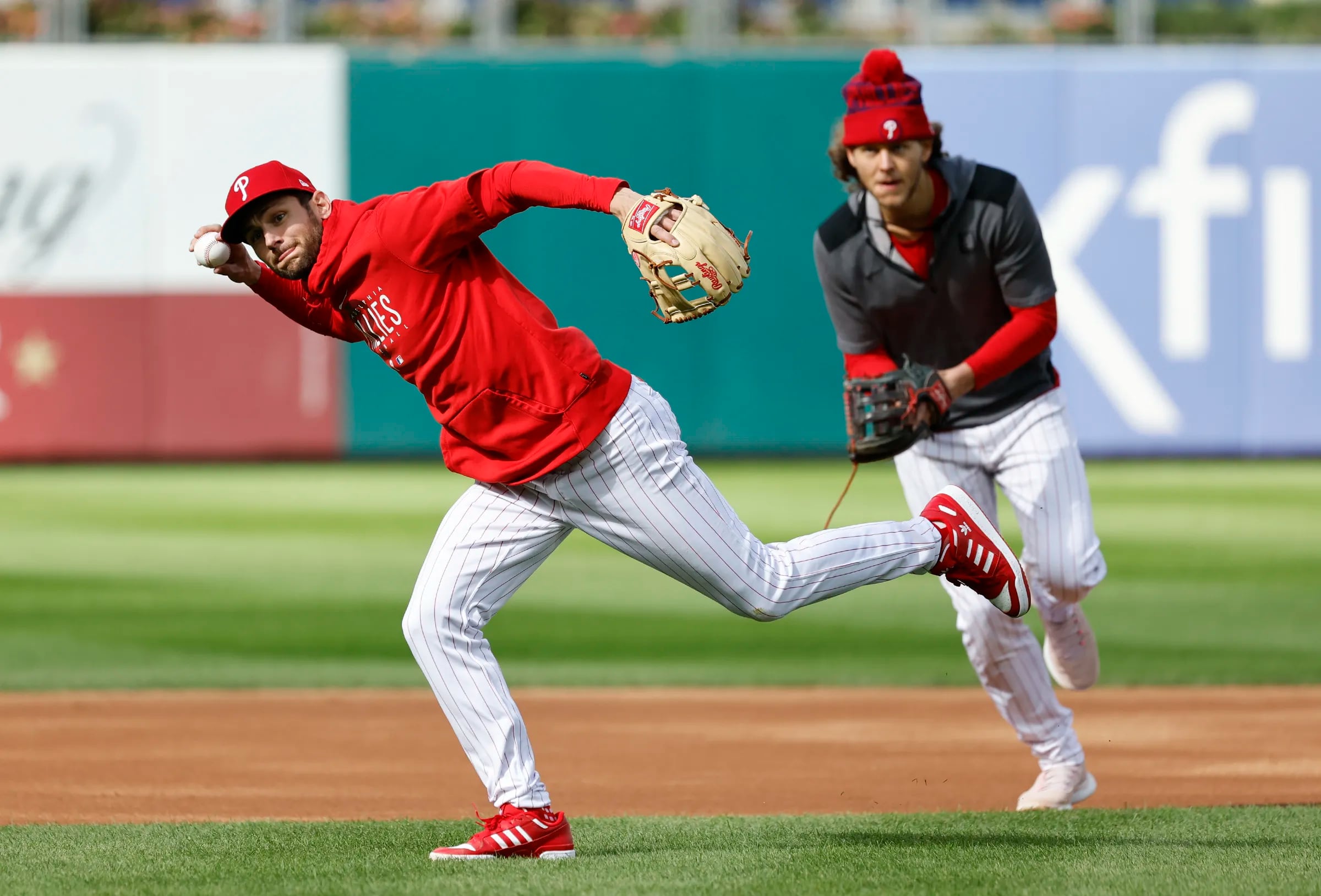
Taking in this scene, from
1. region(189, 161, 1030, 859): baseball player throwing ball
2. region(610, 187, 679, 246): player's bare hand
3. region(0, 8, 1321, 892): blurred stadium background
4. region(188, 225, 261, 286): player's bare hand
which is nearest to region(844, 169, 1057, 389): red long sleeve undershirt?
region(189, 161, 1030, 859): baseball player throwing ball

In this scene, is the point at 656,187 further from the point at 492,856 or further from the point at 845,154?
the point at 492,856

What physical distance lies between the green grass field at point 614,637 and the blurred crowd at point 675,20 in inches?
164

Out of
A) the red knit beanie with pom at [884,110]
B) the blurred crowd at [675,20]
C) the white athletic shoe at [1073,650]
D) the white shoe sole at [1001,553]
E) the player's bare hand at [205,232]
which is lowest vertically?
the white athletic shoe at [1073,650]

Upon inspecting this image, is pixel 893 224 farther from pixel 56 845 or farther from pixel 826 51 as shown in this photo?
pixel 826 51

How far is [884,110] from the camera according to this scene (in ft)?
15.3

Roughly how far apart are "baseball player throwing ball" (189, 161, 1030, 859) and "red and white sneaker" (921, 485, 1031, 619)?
0.49 ft

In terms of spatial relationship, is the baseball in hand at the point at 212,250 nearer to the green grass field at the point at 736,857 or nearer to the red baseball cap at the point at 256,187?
Answer: the red baseball cap at the point at 256,187

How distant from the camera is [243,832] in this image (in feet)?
15.3

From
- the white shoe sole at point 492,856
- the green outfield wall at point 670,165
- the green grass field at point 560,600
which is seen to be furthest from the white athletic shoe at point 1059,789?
the green outfield wall at point 670,165

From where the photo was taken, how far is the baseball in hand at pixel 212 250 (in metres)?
4.13

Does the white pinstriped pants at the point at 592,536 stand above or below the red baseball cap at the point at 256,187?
below

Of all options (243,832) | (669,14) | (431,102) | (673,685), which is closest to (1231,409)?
(669,14)

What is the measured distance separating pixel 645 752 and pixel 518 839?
88.2 inches

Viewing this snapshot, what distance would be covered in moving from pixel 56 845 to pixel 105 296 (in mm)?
12482
